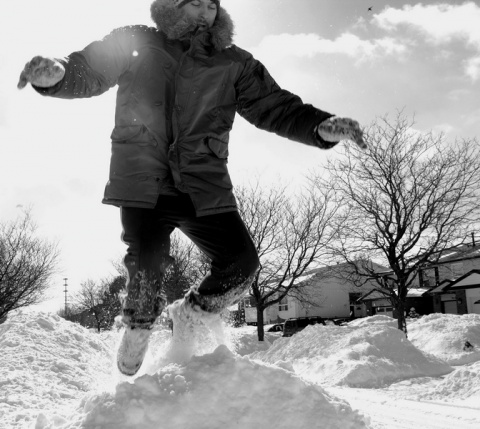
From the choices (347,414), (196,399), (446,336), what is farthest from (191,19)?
(446,336)

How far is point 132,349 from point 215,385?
552mm

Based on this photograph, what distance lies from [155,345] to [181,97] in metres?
1.59

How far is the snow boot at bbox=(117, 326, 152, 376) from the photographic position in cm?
237

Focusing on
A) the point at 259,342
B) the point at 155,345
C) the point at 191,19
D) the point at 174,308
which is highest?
the point at 191,19

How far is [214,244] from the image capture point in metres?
2.45

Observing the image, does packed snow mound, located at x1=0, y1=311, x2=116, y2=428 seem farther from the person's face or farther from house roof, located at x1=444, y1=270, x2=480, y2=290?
house roof, located at x1=444, y1=270, x2=480, y2=290

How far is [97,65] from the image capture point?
233cm

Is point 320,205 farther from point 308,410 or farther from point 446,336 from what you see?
point 308,410

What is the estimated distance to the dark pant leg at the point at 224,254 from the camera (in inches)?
94.8

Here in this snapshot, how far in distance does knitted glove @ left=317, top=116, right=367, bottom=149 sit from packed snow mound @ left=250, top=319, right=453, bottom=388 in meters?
6.01

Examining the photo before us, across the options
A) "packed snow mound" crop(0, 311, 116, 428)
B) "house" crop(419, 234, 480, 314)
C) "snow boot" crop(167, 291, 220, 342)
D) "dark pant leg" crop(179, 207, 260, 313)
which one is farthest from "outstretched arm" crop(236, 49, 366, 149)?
"house" crop(419, 234, 480, 314)

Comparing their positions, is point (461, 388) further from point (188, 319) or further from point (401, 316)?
point (401, 316)

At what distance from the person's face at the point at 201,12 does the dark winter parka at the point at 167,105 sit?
53 millimetres

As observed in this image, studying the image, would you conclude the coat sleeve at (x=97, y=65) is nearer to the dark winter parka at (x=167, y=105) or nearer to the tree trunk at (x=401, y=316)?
the dark winter parka at (x=167, y=105)
